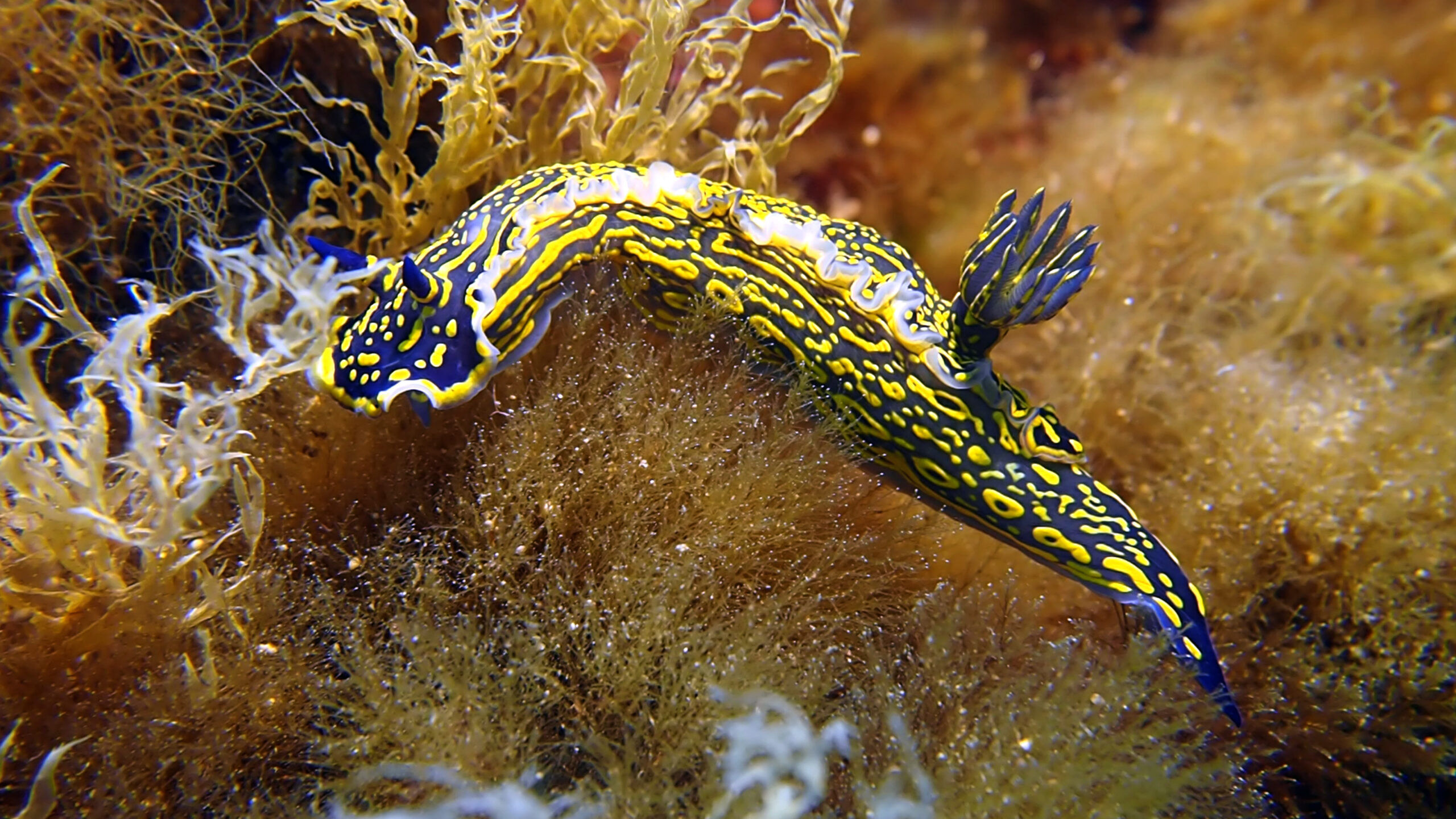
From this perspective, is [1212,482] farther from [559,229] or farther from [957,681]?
[559,229]

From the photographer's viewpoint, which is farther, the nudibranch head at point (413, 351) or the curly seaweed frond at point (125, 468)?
the nudibranch head at point (413, 351)

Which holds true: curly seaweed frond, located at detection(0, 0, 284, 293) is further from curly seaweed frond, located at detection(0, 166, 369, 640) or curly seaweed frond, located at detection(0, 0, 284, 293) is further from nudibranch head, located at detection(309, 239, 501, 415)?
nudibranch head, located at detection(309, 239, 501, 415)

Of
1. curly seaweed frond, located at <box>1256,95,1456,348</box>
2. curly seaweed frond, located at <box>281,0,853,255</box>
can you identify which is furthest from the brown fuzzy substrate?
curly seaweed frond, located at <box>281,0,853,255</box>

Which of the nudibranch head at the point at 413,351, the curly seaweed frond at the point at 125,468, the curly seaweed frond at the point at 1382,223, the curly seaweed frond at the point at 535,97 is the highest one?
the curly seaweed frond at the point at 1382,223

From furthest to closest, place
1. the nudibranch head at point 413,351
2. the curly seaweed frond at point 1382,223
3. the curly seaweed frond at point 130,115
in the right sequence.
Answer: the curly seaweed frond at point 1382,223, the curly seaweed frond at point 130,115, the nudibranch head at point 413,351

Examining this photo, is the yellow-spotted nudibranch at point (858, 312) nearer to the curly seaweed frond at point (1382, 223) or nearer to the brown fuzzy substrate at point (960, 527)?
the brown fuzzy substrate at point (960, 527)

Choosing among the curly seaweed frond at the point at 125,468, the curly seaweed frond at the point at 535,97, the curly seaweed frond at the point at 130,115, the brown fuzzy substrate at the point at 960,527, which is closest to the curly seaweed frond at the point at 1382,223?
the brown fuzzy substrate at the point at 960,527

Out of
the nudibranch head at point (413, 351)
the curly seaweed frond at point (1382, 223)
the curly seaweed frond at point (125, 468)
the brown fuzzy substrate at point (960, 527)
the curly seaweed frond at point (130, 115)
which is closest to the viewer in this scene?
the curly seaweed frond at point (125, 468)
